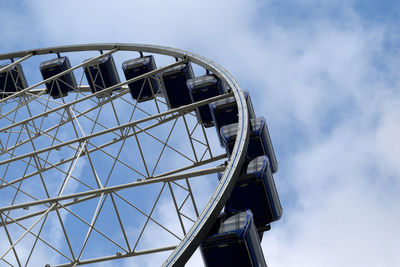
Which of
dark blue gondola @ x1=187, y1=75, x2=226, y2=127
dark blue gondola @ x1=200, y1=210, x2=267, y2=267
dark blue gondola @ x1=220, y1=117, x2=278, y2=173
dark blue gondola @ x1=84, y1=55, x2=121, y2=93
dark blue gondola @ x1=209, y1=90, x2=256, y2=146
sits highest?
dark blue gondola @ x1=84, y1=55, x2=121, y2=93

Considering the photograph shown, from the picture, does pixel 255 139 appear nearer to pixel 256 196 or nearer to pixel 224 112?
pixel 224 112

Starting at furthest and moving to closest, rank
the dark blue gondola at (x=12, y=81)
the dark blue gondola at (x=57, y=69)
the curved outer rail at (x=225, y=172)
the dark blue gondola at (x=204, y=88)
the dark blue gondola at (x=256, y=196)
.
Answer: the dark blue gondola at (x=12, y=81) → the dark blue gondola at (x=57, y=69) → the dark blue gondola at (x=204, y=88) → the dark blue gondola at (x=256, y=196) → the curved outer rail at (x=225, y=172)

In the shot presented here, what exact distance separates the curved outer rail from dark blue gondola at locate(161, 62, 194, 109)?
1.22 m

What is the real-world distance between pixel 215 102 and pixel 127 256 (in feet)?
18.7

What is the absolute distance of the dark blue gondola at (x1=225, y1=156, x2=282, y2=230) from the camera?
44.9 ft

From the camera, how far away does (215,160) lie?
53.8ft

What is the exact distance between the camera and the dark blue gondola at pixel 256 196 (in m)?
13.7

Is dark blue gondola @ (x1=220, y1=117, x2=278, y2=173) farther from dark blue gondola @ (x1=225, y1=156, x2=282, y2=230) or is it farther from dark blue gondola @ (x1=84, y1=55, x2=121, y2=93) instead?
dark blue gondola @ (x1=84, y1=55, x2=121, y2=93)

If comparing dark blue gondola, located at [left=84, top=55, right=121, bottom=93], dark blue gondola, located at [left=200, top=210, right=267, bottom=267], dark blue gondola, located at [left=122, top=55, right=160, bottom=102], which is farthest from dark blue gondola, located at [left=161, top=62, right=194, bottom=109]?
dark blue gondola, located at [left=200, top=210, right=267, bottom=267]

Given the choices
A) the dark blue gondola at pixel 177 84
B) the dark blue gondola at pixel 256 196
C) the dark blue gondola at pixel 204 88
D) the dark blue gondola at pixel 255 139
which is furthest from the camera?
the dark blue gondola at pixel 177 84

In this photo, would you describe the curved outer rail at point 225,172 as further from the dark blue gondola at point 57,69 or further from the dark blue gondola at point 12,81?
the dark blue gondola at point 12,81

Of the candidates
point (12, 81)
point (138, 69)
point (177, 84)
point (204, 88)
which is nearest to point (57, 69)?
point (12, 81)

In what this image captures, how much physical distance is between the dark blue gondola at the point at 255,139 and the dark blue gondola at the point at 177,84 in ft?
14.8

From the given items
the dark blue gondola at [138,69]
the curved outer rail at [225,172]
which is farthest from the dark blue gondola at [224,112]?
the dark blue gondola at [138,69]
